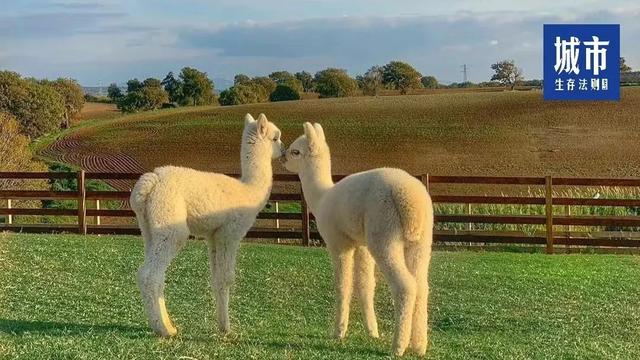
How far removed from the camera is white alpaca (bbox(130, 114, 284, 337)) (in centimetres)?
577

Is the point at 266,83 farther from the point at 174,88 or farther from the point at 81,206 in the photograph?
the point at 81,206

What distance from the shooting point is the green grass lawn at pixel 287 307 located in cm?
573

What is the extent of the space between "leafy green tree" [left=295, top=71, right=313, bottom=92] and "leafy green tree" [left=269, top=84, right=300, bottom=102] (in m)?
7.05

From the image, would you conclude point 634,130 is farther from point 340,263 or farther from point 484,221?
point 340,263

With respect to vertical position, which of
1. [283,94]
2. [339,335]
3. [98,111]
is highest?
[283,94]

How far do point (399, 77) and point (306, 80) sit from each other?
40.7 ft

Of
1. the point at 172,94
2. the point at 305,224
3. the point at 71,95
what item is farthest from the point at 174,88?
the point at 305,224

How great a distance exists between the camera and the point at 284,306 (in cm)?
812

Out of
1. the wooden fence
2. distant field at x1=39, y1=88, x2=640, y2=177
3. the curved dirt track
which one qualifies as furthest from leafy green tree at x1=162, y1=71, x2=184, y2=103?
the wooden fence

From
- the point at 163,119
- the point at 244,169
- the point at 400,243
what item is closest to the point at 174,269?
the point at 244,169

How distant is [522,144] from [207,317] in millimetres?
30029

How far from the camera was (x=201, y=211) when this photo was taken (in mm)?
5965

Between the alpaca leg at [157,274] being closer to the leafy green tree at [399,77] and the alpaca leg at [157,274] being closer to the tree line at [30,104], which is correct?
the tree line at [30,104]

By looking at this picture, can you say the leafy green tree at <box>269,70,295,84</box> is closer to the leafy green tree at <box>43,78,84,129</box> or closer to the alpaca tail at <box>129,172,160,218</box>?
the leafy green tree at <box>43,78,84,129</box>
